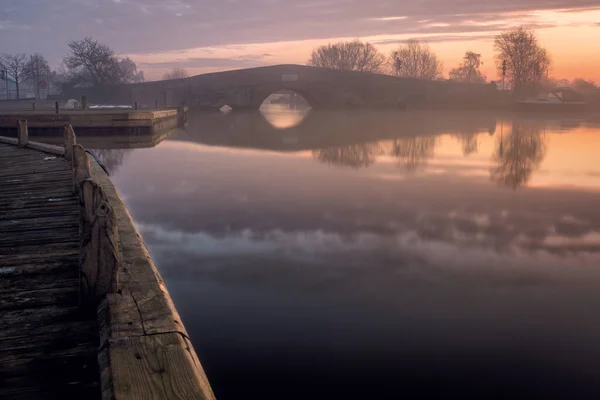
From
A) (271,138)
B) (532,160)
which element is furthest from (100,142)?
(532,160)

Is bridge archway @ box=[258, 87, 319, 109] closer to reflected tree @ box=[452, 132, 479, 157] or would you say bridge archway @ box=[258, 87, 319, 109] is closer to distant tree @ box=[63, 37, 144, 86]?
distant tree @ box=[63, 37, 144, 86]

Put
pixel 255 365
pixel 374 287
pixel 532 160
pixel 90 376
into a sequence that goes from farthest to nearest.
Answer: pixel 532 160 < pixel 374 287 < pixel 255 365 < pixel 90 376

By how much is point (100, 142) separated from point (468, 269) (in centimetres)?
2044

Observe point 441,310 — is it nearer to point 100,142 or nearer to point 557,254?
point 557,254

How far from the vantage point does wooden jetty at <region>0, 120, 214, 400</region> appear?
266cm

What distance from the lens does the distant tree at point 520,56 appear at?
72.0m

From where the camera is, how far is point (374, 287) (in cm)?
628

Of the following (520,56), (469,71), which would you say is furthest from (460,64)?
(520,56)

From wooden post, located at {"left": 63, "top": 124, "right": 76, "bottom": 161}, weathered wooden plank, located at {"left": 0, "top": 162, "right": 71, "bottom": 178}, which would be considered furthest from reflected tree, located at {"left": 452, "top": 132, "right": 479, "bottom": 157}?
weathered wooden plank, located at {"left": 0, "top": 162, "right": 71, "bottom": 178}

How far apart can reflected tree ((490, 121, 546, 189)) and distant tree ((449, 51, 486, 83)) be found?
7903cm

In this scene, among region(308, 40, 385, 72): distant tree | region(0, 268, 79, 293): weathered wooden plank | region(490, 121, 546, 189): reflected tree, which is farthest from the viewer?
region(308, 40, 385, 72): distant tree

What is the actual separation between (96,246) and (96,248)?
0.02 meters

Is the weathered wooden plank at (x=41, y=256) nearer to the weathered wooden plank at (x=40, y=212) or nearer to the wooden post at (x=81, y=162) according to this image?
the wooden post at (x=81, y=162)

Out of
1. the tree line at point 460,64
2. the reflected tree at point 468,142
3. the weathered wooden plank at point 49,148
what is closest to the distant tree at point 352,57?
the tree line at point 460,64
